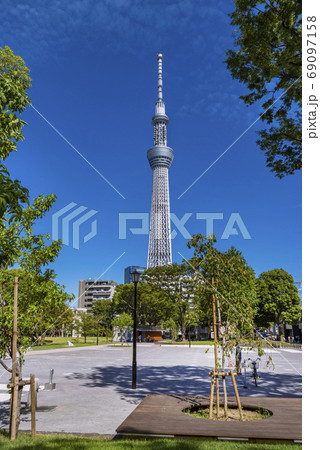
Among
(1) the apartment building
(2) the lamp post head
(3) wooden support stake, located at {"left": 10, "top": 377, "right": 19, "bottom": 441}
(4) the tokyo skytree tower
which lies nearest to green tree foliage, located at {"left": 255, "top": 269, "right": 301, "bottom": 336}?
(4) the tokyo skytree tower

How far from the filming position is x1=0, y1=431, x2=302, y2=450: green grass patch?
7121 mm

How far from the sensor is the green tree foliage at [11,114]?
5277 mm

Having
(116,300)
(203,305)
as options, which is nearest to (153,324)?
(116,300)

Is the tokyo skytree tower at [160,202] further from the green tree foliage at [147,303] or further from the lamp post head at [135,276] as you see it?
the lamp post head at [135,276]

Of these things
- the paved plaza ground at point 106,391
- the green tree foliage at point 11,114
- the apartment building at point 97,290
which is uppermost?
the green tree foliage at point 11,114

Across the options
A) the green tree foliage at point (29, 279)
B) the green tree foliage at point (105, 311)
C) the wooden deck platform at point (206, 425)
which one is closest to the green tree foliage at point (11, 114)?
the green tree foliage at point (29, 279)

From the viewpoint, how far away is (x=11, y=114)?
6332mm

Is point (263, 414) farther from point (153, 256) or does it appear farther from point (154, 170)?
point (154, 170)

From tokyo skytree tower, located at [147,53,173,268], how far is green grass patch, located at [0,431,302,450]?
318ft

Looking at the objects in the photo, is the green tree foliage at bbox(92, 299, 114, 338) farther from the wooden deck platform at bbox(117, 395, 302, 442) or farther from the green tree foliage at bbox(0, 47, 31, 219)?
the green tree foliage at bbox(0, 47, 31, 219)

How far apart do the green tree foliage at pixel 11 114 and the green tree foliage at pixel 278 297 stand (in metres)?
62.8

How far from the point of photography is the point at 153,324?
77000 millimetres

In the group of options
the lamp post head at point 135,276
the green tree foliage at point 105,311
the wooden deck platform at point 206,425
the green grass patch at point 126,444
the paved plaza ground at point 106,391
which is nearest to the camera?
the green grass patch at point 126,444

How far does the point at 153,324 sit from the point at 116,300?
8.85m
